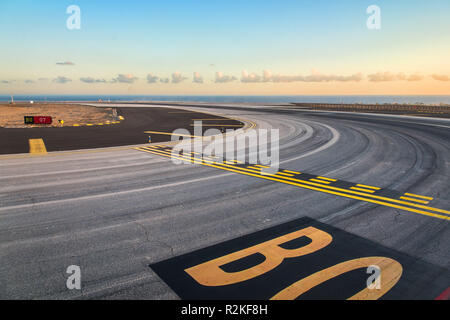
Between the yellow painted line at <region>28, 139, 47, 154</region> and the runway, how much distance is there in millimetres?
1720

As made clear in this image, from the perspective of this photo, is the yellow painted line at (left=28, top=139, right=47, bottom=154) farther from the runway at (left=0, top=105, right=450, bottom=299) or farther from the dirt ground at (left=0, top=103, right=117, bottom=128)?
the dirt ground at (left=0, top=103, right=117, bottom=128)

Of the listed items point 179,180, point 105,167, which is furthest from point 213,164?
point 105,167

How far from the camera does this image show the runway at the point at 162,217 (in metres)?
4.93

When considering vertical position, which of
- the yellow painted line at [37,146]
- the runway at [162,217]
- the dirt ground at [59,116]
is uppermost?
the dirt ground at [59,116]

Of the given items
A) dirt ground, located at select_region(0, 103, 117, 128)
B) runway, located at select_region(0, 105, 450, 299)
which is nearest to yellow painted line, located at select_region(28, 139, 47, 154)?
runway, located at select_region(0, 105, 450, 299)

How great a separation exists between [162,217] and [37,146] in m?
14.3

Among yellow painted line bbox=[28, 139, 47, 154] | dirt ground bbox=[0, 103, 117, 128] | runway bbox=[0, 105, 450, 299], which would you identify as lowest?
runway bbox=[0, 105, 450, 299]

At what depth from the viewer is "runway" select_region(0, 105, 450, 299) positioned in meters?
4.93

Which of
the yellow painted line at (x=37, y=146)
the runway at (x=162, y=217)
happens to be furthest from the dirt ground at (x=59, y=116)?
the runway at (x=162, y=217)

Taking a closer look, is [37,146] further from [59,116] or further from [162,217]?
[59,116]

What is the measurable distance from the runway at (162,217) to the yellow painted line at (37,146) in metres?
1.72

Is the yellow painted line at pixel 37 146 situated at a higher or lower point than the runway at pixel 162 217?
higher

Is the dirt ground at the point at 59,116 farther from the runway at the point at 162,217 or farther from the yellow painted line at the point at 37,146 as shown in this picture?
the runway at the point at 162,217
